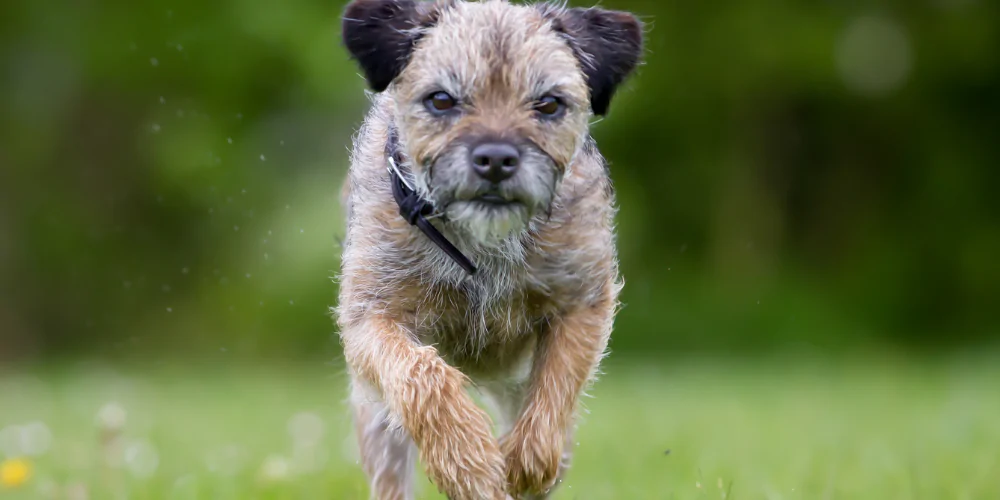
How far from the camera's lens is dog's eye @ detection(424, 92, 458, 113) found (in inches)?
170

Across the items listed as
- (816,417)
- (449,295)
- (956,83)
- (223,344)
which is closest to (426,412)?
(449,295)

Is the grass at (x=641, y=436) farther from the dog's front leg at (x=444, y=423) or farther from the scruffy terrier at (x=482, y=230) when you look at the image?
the dog's front leg at (x=444, y=423)

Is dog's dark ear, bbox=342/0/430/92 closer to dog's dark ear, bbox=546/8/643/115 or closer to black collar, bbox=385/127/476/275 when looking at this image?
black collar, bbox=385/127/476/275

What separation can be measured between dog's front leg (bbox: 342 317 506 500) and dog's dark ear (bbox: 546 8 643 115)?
1153 mm

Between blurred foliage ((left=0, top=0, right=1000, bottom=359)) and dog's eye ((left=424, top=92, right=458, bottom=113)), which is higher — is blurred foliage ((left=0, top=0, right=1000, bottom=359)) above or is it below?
below

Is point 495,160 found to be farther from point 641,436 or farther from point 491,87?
point 641,436

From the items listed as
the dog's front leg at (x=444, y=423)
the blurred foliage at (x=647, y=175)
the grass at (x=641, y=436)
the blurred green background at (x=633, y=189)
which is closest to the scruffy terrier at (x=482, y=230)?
the dog's front leg at (x=444, y=423)

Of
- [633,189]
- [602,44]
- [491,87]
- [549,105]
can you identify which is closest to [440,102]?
[491,87]

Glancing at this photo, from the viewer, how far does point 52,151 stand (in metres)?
18.5

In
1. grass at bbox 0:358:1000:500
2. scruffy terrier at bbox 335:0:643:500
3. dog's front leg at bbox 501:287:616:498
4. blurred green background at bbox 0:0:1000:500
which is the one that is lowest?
blurred green background at bbox 0:0:1000:500

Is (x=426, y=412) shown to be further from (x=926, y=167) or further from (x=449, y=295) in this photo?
(x=926, y=167)

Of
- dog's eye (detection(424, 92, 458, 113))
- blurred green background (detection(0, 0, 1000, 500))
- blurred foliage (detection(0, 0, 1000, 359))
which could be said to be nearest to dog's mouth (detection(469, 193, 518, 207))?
dog's eye (detection(424, 92, 458, 113))

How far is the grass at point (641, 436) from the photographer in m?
5.60

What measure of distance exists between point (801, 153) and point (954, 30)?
2533mm
